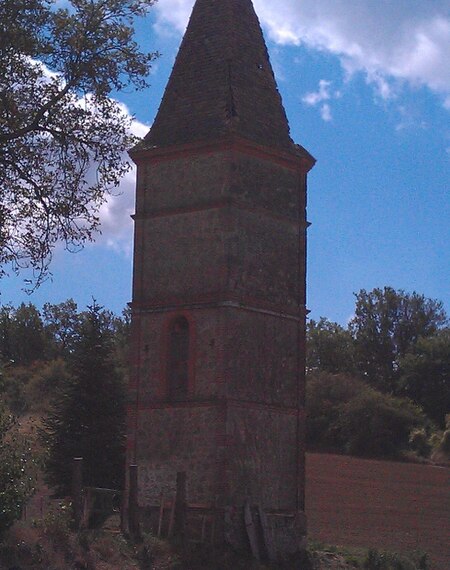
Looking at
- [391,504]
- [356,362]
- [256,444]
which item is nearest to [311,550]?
[256,444]

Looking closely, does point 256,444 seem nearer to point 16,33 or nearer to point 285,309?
point 285,309

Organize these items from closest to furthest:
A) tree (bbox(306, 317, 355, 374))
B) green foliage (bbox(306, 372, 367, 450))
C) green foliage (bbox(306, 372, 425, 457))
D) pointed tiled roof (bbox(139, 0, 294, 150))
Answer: pointed tiled roof (bbox(139, 0, 294, 150)), green foliage (bbox(306, 372, 425, 457)), green foliage (bbox(306, 372, 367, 450)), tree (bbox(306, 317, 355, 374))

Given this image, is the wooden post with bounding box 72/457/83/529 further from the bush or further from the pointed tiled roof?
the bush

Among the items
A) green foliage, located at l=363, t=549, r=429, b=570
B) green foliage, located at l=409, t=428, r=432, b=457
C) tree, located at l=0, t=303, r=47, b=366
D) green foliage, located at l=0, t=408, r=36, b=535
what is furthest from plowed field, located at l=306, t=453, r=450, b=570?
tree, located at l=0, t=303, r=47, b=366

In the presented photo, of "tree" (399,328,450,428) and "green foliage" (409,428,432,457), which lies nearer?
"green foliage" (409,428,432,457)

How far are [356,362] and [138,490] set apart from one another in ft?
201

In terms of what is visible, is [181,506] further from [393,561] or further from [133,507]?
[393,561]

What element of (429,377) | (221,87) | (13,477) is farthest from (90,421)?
(429,377)

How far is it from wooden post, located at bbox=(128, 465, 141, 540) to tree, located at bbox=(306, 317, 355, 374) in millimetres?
60146

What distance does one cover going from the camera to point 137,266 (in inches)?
1273

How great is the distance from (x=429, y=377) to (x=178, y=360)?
50.0 meters

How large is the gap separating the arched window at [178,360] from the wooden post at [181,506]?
2.72m

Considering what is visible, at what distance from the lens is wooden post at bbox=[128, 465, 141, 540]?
92.0 feet

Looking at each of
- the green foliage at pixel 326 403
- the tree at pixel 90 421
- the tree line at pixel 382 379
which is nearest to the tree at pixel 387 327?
the tree line at pixel 382 379
